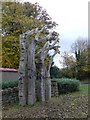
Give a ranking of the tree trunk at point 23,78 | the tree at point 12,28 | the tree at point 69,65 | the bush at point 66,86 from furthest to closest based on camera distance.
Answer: the tree at point 69,65
the tree at point 12,28
the bush at point 66,86
the tree trunk at point 23,78

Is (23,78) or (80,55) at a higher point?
(80,55)

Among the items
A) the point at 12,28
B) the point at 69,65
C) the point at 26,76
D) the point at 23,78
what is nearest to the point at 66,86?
the point at 26,76

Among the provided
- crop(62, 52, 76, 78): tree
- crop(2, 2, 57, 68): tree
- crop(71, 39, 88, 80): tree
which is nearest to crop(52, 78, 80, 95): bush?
crop(2, 2, 57, 68): tree

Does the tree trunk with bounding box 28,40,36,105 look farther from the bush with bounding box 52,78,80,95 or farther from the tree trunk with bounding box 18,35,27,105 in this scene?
the bush with bounding box 52,78,80,95


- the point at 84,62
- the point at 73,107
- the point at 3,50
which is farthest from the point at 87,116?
the point at 84,62

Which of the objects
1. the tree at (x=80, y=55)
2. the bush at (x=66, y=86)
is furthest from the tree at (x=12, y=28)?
the tree at (x=80, y=55)

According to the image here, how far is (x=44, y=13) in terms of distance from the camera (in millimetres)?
16156

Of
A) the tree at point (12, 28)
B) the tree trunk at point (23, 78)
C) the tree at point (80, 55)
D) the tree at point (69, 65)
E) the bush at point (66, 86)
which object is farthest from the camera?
the tree at point (69, 65)

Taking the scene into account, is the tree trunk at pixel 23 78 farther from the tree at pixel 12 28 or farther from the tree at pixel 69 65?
the tree at pixel 69 65

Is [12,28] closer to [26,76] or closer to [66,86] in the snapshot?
[66,86]

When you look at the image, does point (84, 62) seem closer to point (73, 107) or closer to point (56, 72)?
point (56, 72)

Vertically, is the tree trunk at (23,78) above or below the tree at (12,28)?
below

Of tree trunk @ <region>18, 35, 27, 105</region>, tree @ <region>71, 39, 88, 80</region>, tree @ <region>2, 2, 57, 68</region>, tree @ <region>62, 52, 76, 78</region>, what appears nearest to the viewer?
tree trunk @ <region>18, 35, 27, 105</region>

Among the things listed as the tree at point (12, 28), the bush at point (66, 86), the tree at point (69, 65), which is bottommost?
the bush at point (66, 86)
